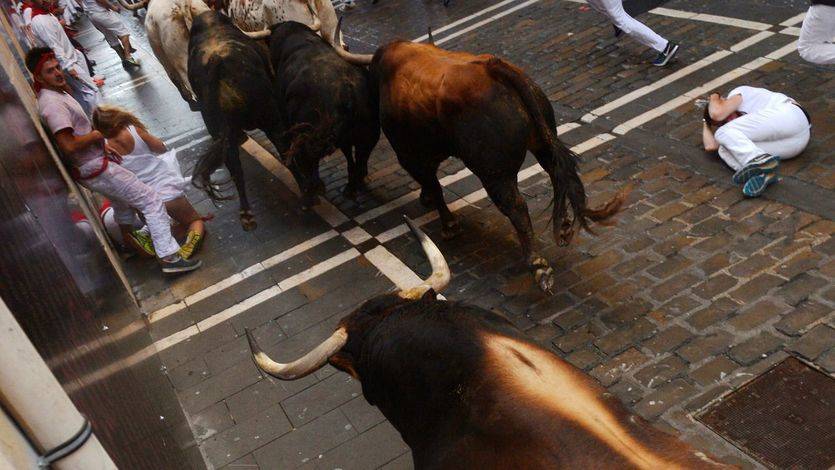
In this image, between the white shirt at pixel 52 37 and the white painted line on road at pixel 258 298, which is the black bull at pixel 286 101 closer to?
the white painted line on road at pixel 258 298

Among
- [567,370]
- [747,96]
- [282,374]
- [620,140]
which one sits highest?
[567,370]

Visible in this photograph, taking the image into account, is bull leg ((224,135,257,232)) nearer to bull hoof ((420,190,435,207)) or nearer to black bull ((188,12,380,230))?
black bull ((188,12,380,230))

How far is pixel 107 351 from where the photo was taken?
3.04 m

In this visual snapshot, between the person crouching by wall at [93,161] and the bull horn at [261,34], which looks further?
the bull horn at [261,34]

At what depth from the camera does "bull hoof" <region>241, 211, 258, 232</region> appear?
820cm

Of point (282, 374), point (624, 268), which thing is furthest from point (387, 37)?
point (282, 374)

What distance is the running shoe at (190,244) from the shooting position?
786 cm

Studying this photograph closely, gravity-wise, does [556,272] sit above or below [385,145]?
above

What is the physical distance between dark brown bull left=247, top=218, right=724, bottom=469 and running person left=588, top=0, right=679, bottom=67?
6.15 m

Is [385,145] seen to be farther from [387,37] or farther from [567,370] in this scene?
[567,370]

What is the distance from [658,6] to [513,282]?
6.49m

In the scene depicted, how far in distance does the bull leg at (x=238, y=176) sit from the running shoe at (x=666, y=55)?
485cm

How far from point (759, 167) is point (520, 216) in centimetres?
203

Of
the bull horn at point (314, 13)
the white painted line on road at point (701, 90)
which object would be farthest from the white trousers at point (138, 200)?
the white painted line on road at point (701, 90)
